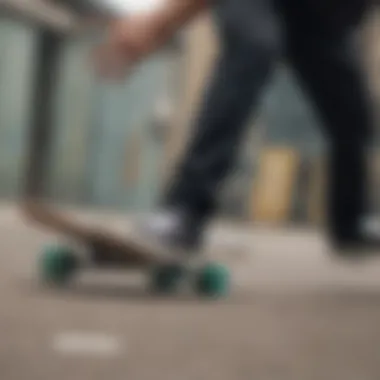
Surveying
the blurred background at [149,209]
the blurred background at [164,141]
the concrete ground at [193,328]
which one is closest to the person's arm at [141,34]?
the blurred background at [149,209]

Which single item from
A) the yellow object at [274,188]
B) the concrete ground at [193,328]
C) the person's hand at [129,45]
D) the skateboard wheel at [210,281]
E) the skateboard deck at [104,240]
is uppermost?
the person's hand at [129,45]

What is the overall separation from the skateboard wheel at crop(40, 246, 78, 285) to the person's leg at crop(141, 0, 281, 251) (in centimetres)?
14

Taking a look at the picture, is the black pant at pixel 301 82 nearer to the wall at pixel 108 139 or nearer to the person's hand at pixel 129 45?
the person's hand at pixel 129 45

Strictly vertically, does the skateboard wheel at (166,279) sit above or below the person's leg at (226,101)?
below

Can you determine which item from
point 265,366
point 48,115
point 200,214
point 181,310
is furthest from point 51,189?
point 265,366

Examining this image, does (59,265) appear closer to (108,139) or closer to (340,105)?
(340,105)

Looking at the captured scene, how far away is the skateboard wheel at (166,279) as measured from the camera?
4.07ft

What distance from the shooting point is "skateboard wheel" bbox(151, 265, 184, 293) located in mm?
1240

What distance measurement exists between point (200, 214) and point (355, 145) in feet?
1.10

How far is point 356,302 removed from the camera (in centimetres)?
122

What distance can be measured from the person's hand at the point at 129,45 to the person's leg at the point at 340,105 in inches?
10.8

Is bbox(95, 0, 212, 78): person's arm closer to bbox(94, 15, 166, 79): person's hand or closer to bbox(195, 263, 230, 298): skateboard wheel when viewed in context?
bbox(94, 15, 166, 79): person's hand

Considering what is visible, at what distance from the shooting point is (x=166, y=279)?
125 cm

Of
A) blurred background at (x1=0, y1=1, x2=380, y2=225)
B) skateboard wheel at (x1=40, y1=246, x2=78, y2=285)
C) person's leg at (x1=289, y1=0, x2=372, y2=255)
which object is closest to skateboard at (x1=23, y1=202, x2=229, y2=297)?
skateboard wheel at (x1=40, y1=246, x2=78, y2=285)
